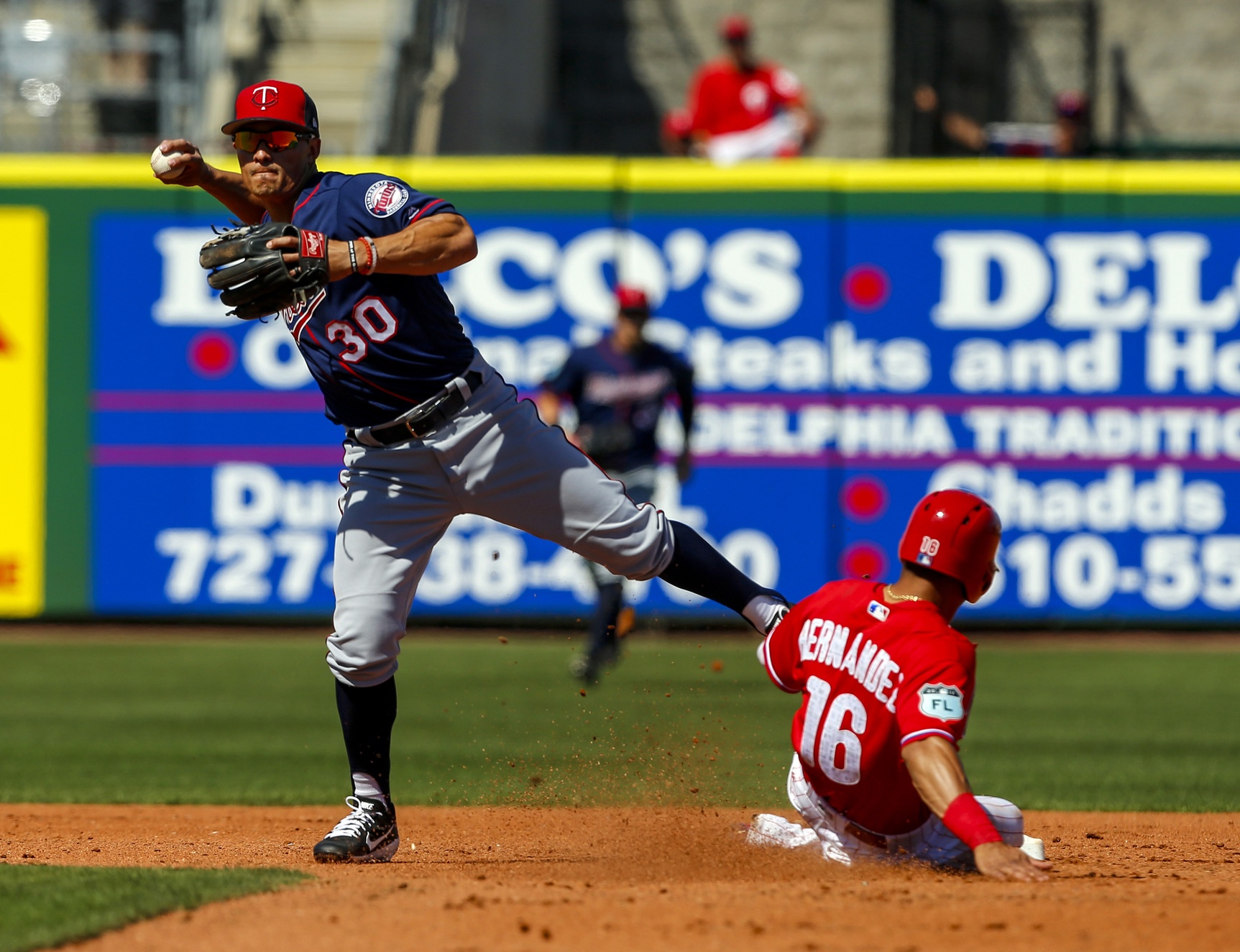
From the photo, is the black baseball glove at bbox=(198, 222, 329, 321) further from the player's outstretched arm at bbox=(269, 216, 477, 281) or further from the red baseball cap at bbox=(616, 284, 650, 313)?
the red baseball cap at bbox=(616, 284, 650, 313)

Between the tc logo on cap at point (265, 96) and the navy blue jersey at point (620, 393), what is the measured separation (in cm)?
524

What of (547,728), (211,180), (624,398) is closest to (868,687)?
(211,180)

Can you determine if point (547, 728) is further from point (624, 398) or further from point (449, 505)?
point (449, 505)

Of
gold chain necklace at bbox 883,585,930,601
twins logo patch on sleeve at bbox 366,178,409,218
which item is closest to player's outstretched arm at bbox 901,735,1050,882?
gold chain necklace at bbox 883,585,930,601

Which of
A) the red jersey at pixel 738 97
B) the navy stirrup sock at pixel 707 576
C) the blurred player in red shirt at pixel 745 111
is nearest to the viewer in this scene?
the navy stirrup sock at pixel 707 576

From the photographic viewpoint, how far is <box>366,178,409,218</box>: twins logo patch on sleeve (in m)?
4.86

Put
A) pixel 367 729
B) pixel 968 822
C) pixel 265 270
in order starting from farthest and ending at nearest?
pixel 367 729 < pixel 265 270 < pixel 968 822

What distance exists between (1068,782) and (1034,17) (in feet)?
41.7

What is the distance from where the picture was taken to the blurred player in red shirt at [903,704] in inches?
163

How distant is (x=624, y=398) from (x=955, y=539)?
6056 mm

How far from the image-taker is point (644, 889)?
14.3ft

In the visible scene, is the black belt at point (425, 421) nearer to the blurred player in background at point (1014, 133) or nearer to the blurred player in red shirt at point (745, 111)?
the blurred player in red shirt at point (745, 111)

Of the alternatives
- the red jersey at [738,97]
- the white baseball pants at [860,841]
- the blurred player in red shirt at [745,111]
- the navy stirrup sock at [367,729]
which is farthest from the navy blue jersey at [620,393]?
the white baseball pants at [860,841]

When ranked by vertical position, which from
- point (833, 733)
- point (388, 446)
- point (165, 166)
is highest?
point (165, 166)
